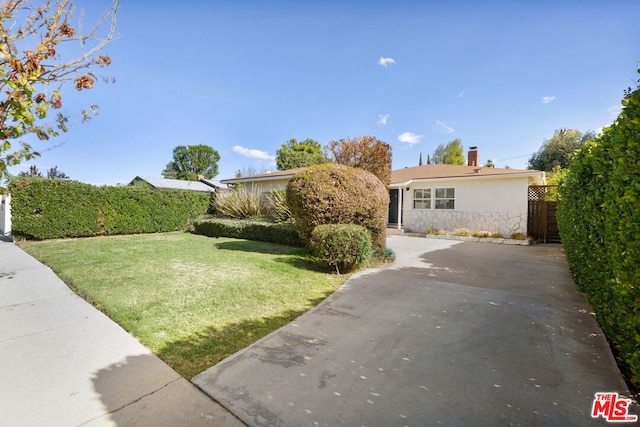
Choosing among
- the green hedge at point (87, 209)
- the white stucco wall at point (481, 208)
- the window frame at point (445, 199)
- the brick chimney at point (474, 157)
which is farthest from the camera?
the brick chimney at point (474, 157)

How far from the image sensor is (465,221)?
1501 centimetres

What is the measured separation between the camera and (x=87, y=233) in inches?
489

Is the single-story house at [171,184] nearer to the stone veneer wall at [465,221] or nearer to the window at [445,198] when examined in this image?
the stone veneer wall at [465,221]

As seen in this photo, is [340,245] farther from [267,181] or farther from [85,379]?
[267,181]

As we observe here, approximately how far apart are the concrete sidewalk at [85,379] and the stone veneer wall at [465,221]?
15604mm

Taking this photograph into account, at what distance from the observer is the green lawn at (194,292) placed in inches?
131

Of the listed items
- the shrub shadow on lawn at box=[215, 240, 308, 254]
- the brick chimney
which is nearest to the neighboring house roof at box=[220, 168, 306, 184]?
the shrub shadow on lawn at box=[215, 240, 308, 254]

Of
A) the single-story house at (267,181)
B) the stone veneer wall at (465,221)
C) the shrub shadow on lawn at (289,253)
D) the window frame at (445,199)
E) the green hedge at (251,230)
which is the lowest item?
the shrub shadow on lawn at (289,253)

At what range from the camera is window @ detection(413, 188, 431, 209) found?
16422 millimetres

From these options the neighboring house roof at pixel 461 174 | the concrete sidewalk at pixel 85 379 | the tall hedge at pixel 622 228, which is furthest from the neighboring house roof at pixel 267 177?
the tall hedge at pixel 622 228

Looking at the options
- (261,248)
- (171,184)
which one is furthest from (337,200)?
(171,184)

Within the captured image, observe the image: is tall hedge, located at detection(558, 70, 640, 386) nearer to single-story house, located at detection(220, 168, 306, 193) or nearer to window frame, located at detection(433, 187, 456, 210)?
window frame, located at detection(433, 187, 456, 210)

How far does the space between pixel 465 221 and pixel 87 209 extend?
18.8m

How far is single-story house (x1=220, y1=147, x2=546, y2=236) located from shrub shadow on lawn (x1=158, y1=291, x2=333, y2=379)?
11574mm
